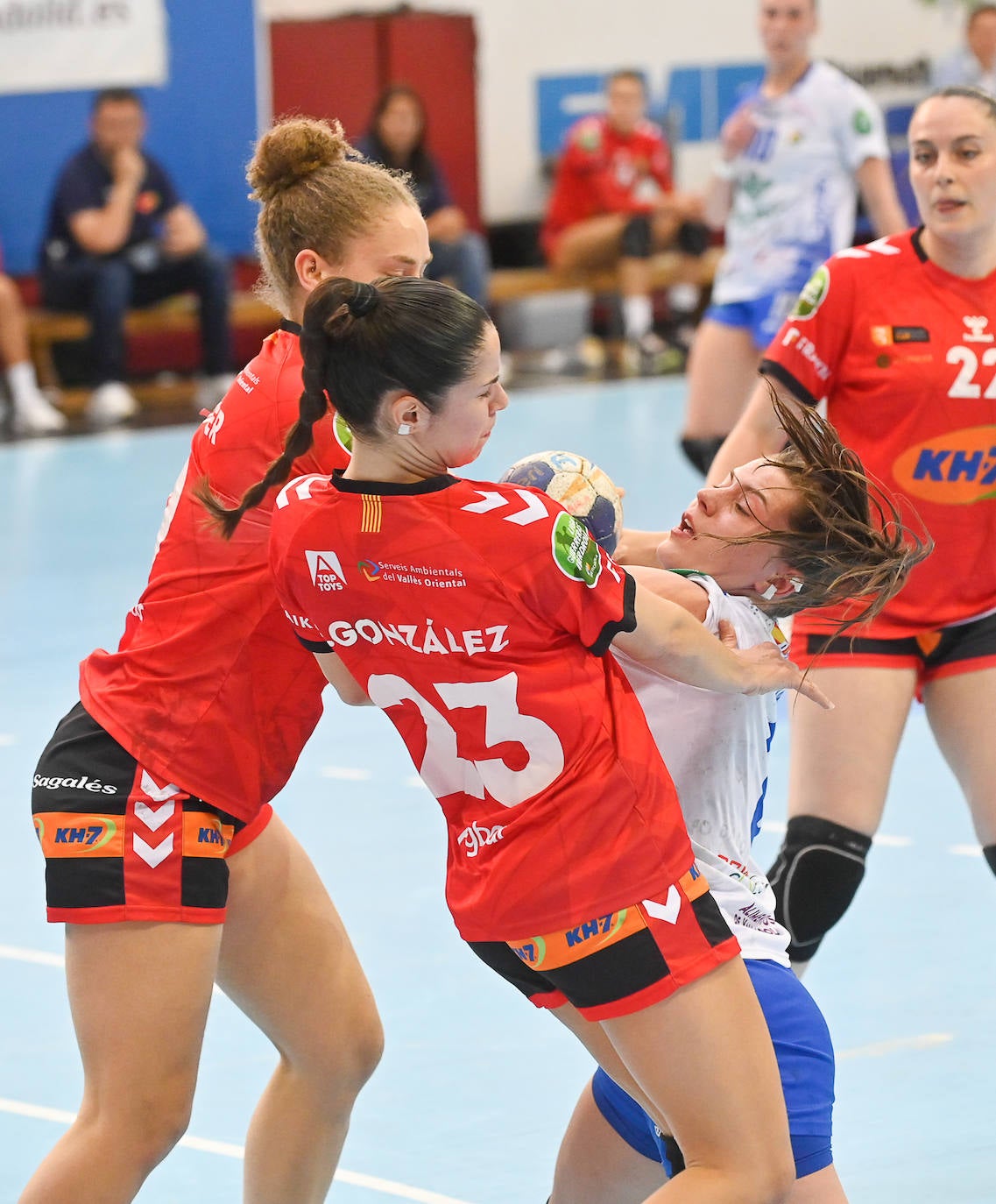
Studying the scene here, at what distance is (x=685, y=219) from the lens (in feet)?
43.8

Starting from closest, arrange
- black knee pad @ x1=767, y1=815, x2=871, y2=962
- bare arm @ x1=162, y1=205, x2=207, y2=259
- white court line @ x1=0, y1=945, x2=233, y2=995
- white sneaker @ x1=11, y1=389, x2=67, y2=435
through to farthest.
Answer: black knee pad @ x1=767, y1=815, x2=871, y2=962 → white court line @ x1=0, y1=945, x2=233, y2=995 → white sneaker @ x1=11, y1=389, x2=67, y2=435 → bare arm @ x1=162, y1=205, x2=207, y2=259

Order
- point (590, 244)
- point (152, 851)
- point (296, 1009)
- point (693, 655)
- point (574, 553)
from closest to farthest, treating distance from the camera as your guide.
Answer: point (574, 553)
point (693, 655)
point (152, 851)
point (296, 1009)
point (590, 244)

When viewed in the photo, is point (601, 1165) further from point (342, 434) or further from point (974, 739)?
point (974, 739)

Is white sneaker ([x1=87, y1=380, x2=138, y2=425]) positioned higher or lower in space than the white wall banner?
lower

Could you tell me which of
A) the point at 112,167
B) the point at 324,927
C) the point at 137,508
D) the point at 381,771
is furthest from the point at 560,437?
the point at 324,927

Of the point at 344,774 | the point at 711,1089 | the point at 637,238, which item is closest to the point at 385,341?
the point at 711,1089

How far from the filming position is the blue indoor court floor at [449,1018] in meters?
3.24

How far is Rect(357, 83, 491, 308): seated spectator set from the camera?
11.3m

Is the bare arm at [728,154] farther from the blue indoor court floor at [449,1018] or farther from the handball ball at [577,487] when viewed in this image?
the handball ball at [577,487]

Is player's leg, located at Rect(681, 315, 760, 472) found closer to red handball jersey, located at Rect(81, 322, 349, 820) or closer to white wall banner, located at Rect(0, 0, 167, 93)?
red handball jersey, located at Rect(81, 322, 349, 820)

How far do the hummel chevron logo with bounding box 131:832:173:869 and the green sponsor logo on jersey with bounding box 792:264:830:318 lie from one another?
1.75 m

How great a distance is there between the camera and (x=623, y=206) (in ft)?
43.2

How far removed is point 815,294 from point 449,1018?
1561mm

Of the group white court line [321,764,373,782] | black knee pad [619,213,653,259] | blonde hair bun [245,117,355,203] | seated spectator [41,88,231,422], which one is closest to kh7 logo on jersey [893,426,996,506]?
blonde hair bun [245,117,355,203]
